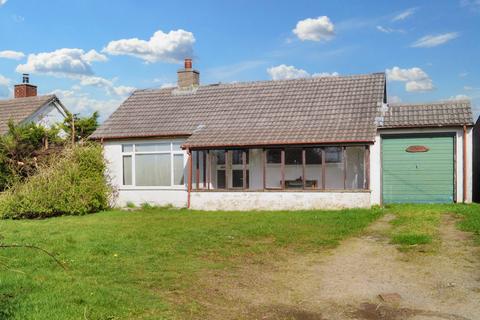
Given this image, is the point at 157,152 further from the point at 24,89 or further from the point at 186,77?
the point at 24,89

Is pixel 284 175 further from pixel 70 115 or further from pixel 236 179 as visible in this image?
pixel 70 115

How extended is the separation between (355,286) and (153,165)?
593 inches

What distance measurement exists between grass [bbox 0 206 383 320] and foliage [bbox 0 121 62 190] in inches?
132

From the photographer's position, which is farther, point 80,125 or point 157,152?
point 80,125

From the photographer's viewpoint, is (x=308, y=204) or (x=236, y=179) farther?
(x=236, y=179)

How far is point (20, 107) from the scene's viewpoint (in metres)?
30.3

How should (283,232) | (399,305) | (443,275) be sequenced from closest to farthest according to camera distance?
1. (399,305)
2. (443,275)
3. (283,232)

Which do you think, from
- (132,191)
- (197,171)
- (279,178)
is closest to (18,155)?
(132,191)

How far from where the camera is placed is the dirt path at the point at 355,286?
6582 millimetres

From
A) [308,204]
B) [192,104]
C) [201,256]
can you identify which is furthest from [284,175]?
[201,256]

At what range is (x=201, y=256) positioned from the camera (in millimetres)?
10320

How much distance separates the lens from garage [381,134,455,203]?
18.5 m

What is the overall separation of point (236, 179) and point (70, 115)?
8.99 m

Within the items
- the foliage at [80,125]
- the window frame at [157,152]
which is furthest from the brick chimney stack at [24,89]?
the window frame at [157,152]
